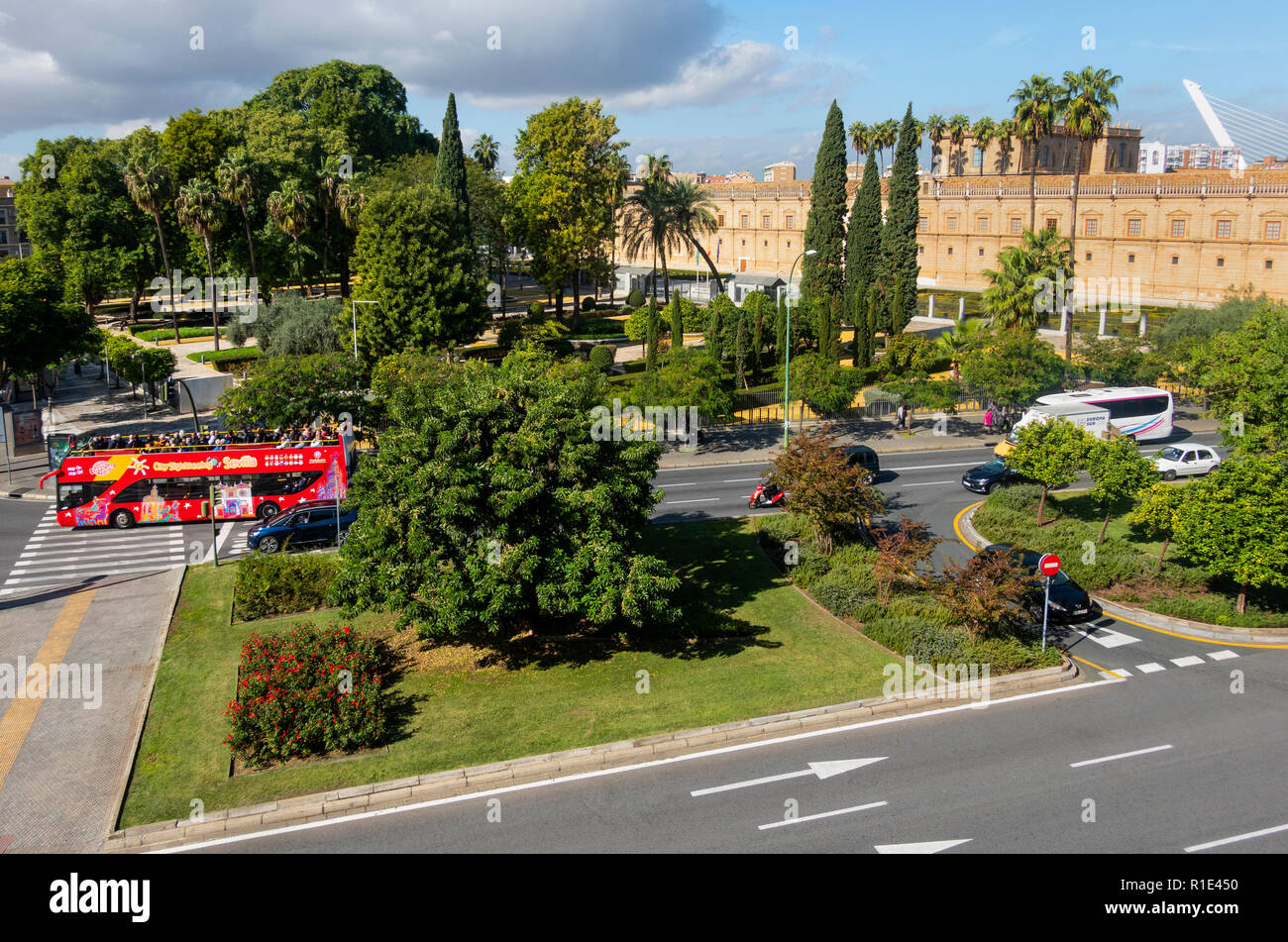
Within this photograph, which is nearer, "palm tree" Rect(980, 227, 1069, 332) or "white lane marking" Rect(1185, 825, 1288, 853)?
"white lane marking" Rect(1185, 825, 1288, 853)

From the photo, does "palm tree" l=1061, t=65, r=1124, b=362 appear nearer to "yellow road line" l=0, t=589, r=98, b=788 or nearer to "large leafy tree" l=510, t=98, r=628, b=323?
"large leafy tree" l=510, t=98, r=628, b=323

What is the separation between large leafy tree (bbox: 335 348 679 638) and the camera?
2103cm

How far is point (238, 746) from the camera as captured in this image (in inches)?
748

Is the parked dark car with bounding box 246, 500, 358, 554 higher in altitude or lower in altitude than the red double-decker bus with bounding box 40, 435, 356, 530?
lower

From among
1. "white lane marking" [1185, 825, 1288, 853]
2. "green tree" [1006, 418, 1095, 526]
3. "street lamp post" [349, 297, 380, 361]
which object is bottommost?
"white lane marking" [1185, 825, 1288, 853]

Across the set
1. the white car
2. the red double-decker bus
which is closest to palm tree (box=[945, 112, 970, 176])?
the white car

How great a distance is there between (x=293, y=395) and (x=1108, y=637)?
32795mm

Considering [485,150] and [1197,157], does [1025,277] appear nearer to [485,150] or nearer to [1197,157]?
[485,150]

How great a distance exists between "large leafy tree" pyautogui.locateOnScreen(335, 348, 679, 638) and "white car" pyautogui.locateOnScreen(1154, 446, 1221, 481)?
28742mm

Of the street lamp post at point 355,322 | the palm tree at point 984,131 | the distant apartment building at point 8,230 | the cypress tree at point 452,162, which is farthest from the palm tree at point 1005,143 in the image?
the distant apartment building at point 8,230

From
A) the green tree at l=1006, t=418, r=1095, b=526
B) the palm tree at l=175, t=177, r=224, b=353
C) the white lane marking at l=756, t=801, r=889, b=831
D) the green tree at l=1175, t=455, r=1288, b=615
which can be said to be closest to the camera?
the white lane marking at l=756, t=801, r=889, b=831

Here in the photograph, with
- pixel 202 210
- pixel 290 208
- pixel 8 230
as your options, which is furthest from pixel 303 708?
pixel 8 230

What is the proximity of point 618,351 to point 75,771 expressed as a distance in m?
52.1

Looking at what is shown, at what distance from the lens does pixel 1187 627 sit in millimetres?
26156
